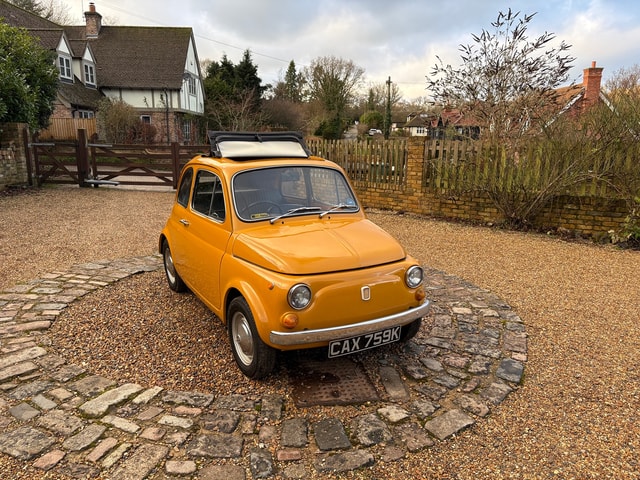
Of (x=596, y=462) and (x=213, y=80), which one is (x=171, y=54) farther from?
(x=596, y=462)

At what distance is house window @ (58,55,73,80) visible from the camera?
28578mm

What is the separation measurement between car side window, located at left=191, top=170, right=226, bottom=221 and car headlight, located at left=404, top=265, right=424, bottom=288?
1.74m

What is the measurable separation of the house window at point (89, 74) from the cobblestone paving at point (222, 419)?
109 feet

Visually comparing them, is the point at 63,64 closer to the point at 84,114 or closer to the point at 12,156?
the point at 84,114

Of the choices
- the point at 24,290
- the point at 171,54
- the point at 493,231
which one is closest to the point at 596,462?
the point at 24,290

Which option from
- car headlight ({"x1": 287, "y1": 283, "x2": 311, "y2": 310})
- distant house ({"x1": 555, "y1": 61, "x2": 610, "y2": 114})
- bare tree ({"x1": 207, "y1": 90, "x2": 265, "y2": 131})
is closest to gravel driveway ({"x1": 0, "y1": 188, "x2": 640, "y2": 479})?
car headlight ({"x1": 287, "y1": 283, "x2": 311, "y2": 310})

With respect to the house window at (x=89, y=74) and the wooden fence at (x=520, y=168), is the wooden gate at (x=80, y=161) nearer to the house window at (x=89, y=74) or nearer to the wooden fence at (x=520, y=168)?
the wooden fence at (x=520, y=168)

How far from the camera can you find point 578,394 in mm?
3342

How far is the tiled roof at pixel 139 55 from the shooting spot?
32500 millimetres

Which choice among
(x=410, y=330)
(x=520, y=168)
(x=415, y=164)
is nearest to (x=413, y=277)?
(x=410, y=330)

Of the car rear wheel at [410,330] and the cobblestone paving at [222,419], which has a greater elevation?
the car rear wheel at [410,330]

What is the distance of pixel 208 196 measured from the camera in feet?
14.0

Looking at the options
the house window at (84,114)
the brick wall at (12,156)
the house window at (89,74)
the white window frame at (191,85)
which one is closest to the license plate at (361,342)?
the brick wall at (12,156)

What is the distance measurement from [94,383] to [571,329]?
15.2ft
